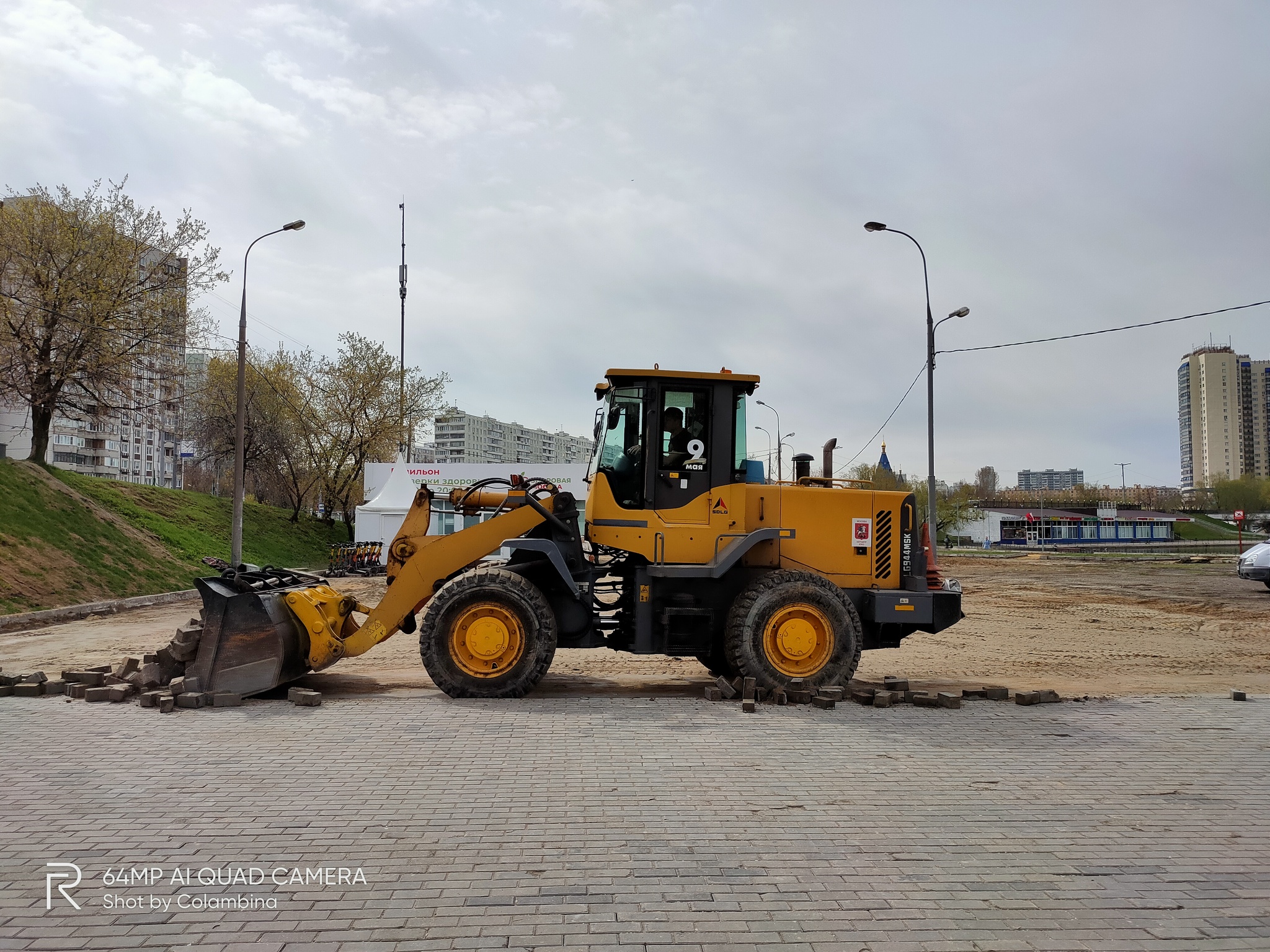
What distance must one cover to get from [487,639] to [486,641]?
0.8 inches

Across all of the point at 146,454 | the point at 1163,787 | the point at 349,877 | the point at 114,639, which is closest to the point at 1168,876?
the point at 1163,787

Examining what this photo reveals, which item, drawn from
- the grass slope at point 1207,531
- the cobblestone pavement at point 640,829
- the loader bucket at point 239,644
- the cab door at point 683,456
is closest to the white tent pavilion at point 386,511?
the loader bucket at point 239,644

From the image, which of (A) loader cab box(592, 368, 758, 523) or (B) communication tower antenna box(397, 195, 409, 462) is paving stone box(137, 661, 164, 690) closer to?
(A) loader cab box(592, 368, 758, 523)

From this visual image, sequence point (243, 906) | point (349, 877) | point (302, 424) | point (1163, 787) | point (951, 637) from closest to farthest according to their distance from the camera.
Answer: point (243, 906) < point (349, 877) < point (1163, 787) < point (951, 637) < point (302, 424)

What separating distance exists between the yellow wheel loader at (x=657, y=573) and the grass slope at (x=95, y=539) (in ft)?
41.0

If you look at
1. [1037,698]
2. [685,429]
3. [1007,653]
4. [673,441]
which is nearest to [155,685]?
[673,441]

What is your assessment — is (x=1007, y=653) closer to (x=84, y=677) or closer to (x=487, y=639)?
(x=487, y=639)

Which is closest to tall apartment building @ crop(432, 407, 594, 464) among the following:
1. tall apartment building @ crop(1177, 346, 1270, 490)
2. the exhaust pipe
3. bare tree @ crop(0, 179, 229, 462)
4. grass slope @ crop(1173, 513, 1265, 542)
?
grass slope @ crop(1173, 513, 1265, 542)

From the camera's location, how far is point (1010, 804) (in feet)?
16.5

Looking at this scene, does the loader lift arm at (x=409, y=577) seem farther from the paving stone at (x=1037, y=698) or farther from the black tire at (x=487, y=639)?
the paving stone at (x=1037, y=698)

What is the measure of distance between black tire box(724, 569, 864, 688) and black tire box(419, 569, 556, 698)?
194 cm

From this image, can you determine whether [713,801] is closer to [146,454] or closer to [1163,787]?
[1163,787]

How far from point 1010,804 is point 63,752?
6.55m

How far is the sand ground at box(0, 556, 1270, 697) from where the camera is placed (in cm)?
972
